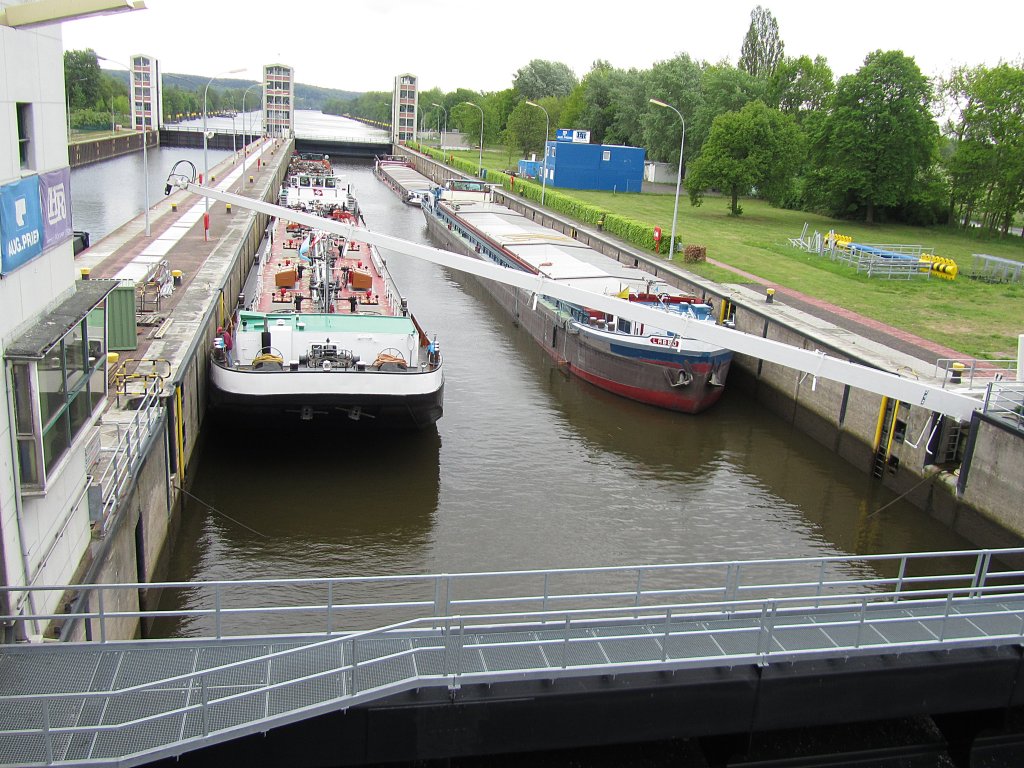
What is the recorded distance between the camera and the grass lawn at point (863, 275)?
2789 centimetres

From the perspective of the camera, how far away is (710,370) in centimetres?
2359

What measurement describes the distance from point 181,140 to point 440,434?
5037 inches

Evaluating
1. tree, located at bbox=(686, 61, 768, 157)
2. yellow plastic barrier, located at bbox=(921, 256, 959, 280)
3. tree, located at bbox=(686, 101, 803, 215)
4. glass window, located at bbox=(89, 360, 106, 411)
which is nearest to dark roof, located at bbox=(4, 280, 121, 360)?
glass window, located at bbox=(89, 360, 106, 411)

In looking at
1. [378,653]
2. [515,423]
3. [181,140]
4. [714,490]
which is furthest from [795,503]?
[181,140]

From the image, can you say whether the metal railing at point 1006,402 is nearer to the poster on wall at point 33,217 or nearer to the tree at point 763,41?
the poster on wall at point 33,217

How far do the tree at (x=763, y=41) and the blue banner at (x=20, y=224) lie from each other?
105 metres

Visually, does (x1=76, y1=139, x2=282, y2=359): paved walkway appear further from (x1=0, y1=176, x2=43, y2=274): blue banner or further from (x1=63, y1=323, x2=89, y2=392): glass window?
(x1=0, y1=176, x2=43, y2=274): blue banner

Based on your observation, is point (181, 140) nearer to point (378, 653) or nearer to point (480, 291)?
point (480, 291)

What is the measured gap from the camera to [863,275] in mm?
36156

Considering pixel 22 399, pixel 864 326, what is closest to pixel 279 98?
pixel 864 326

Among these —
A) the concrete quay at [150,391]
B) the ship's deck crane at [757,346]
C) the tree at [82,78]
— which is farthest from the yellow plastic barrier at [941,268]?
the tree at [82,78]

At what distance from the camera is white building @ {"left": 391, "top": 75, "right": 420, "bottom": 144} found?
5866 inches

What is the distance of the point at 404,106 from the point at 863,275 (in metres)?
131

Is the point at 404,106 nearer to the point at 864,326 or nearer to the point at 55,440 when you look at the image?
the point at 864,326
